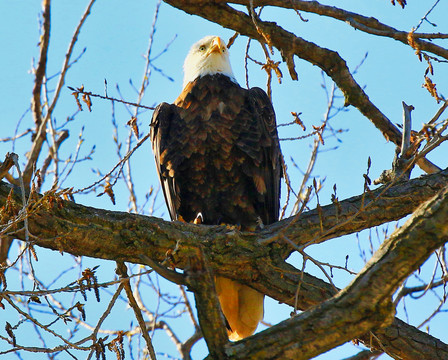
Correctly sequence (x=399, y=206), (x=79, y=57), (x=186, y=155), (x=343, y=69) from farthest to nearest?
(x=79, y=57) < (x=186, y=155) < (x=343, y=69) < (x=399, y=206)

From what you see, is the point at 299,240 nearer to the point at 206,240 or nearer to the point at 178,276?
the point at 206,240

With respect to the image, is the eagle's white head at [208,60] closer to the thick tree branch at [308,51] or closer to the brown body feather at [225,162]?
the brown body feather at [225,162]

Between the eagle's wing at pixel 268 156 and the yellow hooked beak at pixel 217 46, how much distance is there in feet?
2.46

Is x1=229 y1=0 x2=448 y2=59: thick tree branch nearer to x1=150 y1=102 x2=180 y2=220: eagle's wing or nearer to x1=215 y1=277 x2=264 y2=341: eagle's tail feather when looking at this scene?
x1=150 y1=102 x2=180 y2=220: eagle's wing

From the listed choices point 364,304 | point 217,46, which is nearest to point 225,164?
point 217,46

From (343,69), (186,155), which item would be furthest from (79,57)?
(343,69)

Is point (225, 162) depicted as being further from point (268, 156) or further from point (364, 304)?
point (364, 304)

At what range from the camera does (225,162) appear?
4.31 meters

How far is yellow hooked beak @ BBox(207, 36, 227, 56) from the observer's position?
517 cm

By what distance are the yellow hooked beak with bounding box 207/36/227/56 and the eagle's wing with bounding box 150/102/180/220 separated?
866 millimetres

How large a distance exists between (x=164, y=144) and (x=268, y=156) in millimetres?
755

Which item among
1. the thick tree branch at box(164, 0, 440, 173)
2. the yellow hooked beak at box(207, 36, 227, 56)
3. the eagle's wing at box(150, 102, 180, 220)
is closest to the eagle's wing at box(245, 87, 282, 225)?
the thick tree branch at box(164, 0, 440, 173)

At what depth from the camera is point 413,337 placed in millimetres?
3201

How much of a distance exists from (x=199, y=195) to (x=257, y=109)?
750 millimetres
